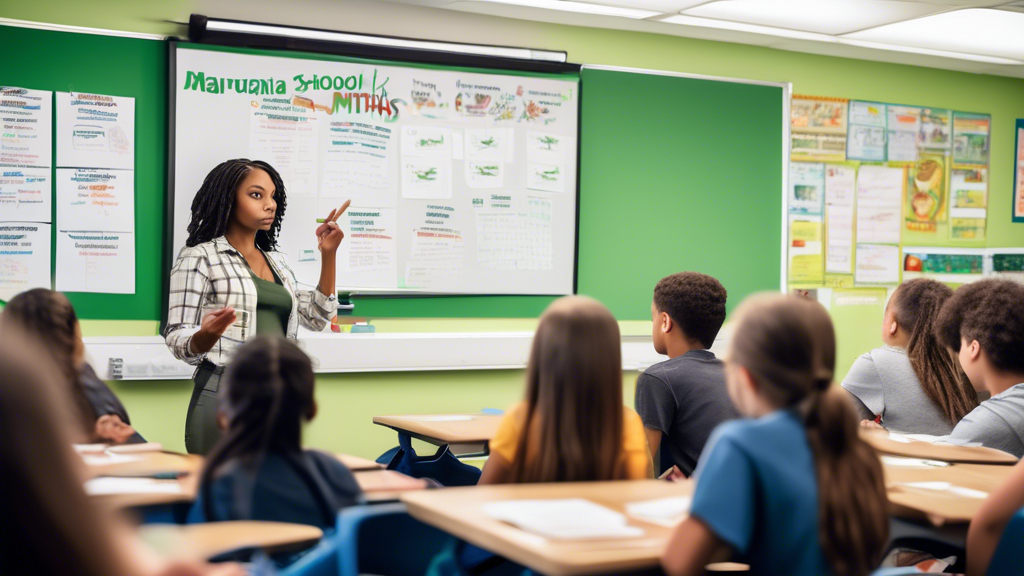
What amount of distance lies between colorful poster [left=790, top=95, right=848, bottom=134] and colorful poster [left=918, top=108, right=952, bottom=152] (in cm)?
60

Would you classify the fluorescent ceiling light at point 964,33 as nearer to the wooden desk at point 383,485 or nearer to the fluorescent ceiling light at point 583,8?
the fluorescent ceiling light at point 583,8

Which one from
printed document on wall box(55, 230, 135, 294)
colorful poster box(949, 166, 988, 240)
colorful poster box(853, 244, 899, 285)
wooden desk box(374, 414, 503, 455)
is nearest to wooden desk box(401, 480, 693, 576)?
wooden desk box(374, 414, 503, 455)

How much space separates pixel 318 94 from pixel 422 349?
125cm

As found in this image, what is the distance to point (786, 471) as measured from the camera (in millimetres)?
1521

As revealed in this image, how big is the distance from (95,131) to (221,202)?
2.44 feet

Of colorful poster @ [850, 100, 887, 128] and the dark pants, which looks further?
colorful poster @ [850, 100, 887, 128]

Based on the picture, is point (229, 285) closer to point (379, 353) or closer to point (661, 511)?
point (379, 353)

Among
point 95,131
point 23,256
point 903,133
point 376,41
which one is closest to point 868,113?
point 903,133

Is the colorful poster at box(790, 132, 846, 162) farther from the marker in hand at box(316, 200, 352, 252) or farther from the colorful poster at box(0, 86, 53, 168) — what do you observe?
the colorful poster at box(0, 86, 53, 168)

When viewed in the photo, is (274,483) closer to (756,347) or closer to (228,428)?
(228,428)

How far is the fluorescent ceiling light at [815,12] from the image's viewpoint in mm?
4512

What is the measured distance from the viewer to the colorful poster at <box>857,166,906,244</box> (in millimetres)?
5727

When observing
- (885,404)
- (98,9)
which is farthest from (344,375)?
(885,404)

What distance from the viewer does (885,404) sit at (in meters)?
3.31
